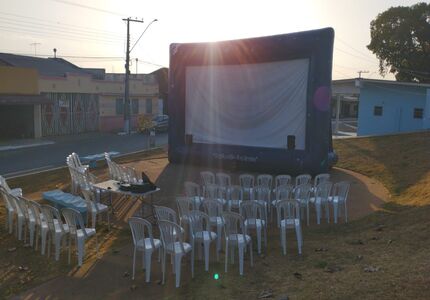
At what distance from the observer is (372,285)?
5105 mm

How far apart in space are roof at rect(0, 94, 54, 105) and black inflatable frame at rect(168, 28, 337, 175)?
14.9 m

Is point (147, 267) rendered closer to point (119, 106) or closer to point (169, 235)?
point (169, 235)

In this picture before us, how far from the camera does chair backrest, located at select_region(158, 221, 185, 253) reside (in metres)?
6.60

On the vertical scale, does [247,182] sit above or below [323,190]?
below

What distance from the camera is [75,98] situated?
33.8 m

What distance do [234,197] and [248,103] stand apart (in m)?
6.11

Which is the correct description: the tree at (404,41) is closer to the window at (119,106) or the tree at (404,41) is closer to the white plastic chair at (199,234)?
the window at (119,106)

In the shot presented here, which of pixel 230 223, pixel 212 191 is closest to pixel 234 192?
pixel 212 191

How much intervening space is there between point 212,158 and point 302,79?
430 centimetres

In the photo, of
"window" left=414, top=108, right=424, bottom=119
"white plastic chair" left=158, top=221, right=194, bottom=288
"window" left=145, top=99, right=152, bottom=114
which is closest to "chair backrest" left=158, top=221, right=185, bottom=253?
"white plastic chair" left=158, top=221, right=194, bottom=288

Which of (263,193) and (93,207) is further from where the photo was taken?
(263,193)

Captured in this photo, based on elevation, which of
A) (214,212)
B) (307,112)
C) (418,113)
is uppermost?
(307,112)

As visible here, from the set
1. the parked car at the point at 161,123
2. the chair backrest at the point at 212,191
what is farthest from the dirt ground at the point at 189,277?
the parked car at the point at 161,123

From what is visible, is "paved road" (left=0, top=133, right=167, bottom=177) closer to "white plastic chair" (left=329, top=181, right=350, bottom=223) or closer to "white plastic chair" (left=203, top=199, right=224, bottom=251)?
"white plastic chair" (left=203, top=199, right=224, bottom=251)
